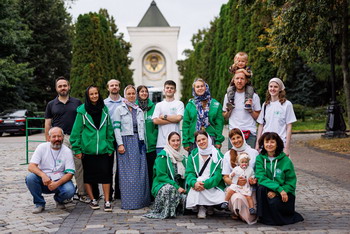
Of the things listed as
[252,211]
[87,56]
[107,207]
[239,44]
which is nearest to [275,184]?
[252,211]

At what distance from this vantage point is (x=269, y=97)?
6.21m

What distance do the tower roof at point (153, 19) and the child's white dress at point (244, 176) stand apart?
6673 cm

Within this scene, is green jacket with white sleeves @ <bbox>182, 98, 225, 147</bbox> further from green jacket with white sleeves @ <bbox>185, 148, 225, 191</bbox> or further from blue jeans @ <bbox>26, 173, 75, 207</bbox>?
blue jeans @ <bbox>26, 173, 75, 207</bbox>

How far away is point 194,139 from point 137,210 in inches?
49.3

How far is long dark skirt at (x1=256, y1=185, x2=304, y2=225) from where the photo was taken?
538 centimetres

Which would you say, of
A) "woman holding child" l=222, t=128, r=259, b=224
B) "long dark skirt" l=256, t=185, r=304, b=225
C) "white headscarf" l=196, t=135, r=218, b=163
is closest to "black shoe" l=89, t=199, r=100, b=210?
"white headscarf" l=196, t=135, r=218, b=163

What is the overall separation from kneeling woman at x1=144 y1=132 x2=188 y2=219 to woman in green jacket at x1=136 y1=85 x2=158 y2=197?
0.59m

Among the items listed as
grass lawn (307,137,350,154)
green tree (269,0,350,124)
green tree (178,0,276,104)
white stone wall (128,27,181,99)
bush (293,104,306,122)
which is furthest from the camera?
white stone wall (128,27,181,99)

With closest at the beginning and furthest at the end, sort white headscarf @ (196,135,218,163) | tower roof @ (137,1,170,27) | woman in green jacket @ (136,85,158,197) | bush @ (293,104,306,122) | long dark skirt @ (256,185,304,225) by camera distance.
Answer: long dark skirt @ (256,185,304,225), white headscarf @ (196,135,218,163), woman in green jacket @ (136,85,158,197), bush @ (293,104,306,122), tower roof @ (137,1,170,27)

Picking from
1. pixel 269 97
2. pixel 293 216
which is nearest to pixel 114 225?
pixel 293 216

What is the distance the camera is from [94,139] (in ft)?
20.8

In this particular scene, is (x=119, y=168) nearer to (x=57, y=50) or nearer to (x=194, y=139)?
(x=194, y=139)

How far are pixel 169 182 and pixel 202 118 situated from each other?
1.01 meters

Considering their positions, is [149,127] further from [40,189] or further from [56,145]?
[40,189]
